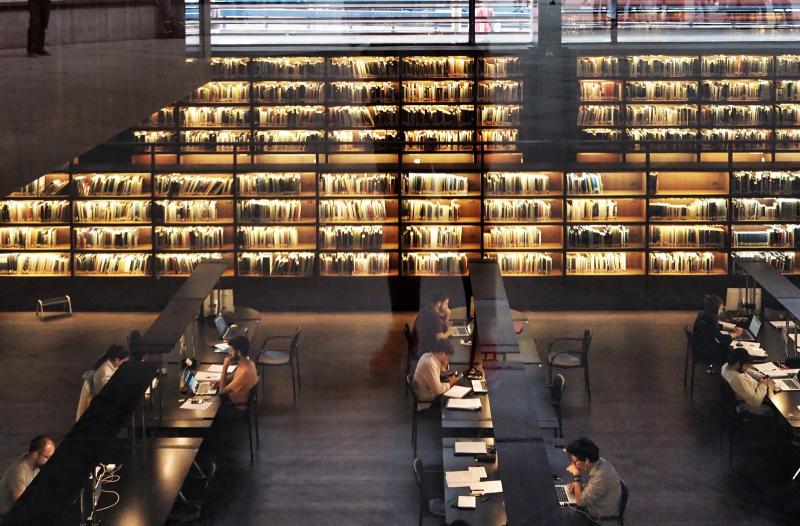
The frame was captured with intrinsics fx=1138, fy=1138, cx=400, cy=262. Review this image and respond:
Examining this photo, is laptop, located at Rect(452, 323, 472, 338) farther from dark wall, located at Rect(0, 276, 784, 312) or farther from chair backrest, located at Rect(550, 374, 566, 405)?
dark wall, located at Rect(0, 276, 784, 312)

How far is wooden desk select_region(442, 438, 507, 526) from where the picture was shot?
543cm

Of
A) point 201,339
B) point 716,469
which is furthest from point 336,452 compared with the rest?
point 716,469

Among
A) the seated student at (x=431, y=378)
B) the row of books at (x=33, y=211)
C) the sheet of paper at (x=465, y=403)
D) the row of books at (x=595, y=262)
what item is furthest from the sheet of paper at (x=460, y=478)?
the row of books at (x=33, y=211)

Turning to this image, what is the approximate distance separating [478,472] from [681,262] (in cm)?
515

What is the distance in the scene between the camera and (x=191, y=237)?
10.2 metres

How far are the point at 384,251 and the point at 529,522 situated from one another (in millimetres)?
5739

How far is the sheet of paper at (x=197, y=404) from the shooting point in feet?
22.0

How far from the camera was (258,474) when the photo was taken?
7.41 m

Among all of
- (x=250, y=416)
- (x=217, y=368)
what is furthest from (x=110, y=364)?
(x=250, y=416)

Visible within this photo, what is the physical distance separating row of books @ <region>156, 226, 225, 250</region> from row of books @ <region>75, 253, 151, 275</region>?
0.86 ft

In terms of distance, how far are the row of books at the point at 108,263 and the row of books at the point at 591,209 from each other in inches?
151

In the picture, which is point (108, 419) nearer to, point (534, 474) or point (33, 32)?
point (534, 474)

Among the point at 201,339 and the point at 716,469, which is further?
the point at 201,339

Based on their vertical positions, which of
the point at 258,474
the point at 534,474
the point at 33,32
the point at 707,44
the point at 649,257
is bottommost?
the point at 258,474
